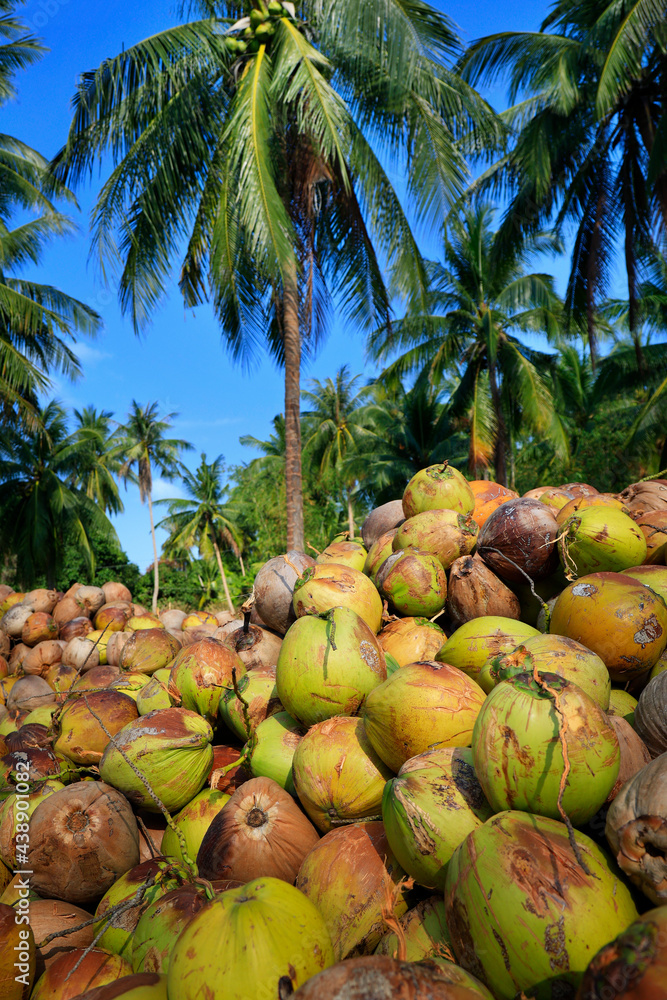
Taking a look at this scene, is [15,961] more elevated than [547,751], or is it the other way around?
[547,751]

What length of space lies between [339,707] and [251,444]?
1360 inches

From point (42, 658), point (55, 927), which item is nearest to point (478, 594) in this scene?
point (55, 927)

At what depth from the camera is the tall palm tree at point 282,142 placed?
26.8 ft

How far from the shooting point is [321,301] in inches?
472

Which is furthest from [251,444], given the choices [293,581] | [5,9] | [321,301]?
[293,581]

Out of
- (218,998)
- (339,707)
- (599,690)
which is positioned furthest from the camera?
(339,707)

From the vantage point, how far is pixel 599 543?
2559 millimetres

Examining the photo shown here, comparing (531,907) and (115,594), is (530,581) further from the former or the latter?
(115,594)

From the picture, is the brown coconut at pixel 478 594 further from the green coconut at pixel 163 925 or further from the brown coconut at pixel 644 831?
the green coconut at pixel 163 925

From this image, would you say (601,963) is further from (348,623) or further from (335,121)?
(335,121)

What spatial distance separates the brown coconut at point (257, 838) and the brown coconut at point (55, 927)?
0.43 metres

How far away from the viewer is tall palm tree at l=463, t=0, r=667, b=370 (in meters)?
12.0

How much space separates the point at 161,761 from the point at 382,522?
213 cm

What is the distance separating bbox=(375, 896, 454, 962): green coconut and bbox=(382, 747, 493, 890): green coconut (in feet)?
0.18
